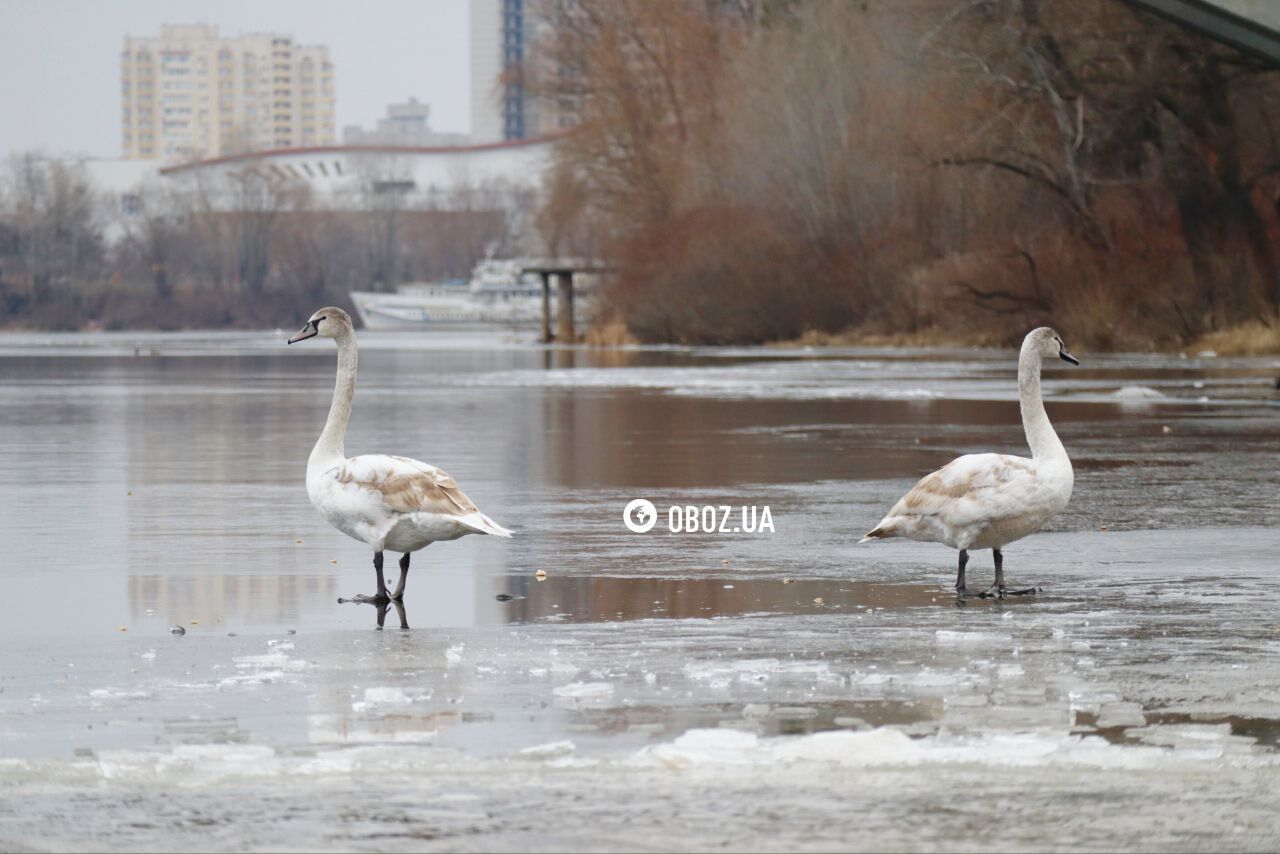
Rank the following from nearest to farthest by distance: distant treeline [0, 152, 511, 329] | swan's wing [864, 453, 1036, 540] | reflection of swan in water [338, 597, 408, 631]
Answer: reflection of swan in water [338, 597, 408, 631] → swan's wing [864, 453, 1036, 540] → distant treeline [0, 152, 511, 329]

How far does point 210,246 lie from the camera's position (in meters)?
158

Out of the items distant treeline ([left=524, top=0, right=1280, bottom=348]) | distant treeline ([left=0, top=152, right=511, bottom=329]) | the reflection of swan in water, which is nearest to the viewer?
the reflection of swan in water

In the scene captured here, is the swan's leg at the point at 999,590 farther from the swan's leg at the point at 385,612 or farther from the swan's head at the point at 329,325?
the swan's head at the point at 329,325

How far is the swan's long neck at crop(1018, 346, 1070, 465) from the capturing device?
31.8 ft

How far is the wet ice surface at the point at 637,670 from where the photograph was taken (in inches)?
214

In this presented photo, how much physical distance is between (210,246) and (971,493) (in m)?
153

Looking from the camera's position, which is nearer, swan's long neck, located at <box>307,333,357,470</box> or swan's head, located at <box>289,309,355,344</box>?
swan's long neck, located at <box>307,333,357,470</box>

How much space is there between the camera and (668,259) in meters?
64.9

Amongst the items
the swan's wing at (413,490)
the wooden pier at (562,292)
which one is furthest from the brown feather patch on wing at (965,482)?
the wooden pier at (562,292)

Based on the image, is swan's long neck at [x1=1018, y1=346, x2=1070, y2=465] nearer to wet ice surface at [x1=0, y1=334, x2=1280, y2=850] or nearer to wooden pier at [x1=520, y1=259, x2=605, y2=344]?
wet ice surface at [x1=0, y1=334, x2=1280, y2=850]

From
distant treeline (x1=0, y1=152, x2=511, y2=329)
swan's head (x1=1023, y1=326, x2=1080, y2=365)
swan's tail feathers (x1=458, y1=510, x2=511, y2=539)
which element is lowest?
swan's tail feathers (x1=458, y1=510, x2=511, y2=539)

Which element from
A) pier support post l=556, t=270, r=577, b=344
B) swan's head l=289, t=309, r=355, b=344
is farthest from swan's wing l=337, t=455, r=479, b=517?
pier support post l=556, t=270, r=577, b=344

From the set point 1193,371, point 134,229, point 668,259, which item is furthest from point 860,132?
point 134,229

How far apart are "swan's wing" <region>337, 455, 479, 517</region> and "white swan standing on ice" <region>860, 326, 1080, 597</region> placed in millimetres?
1951
